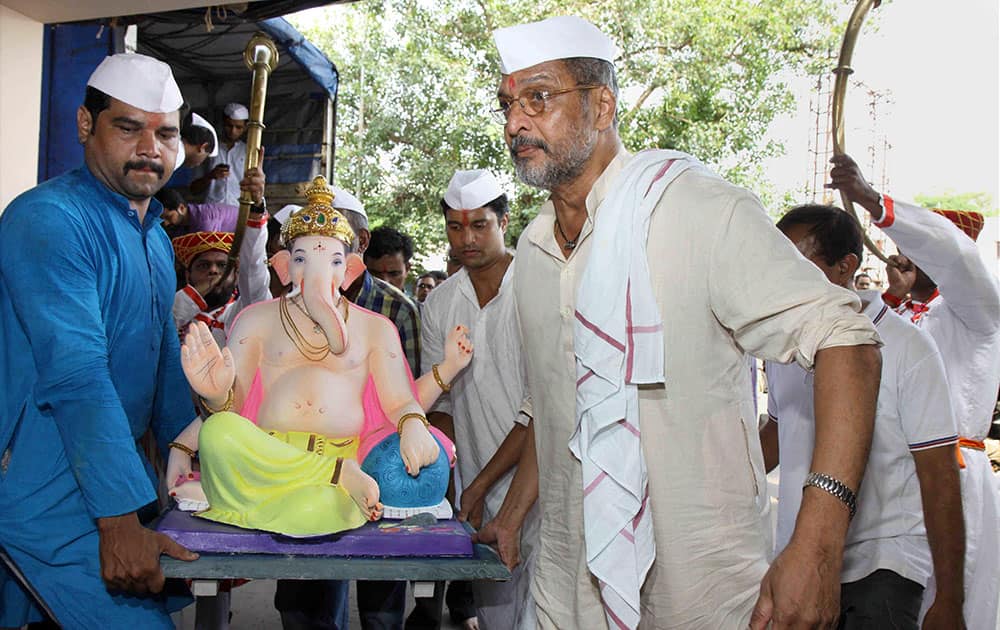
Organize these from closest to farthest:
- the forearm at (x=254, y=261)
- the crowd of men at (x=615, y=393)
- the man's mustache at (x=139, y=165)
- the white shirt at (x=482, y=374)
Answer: the crowd of men at (x=615, y=393) → the man's mustache at (x=139, y=165) → the white shirt at (x=482, y=374) → the forearm at (x=254, y=261)

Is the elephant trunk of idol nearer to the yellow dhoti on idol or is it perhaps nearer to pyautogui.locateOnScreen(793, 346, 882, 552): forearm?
the yellow dhoti on idol

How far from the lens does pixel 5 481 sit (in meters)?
2.50

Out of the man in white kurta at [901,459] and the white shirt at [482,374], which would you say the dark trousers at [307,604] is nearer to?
the white shirt at [482,374]

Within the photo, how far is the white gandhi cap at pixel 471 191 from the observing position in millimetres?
4148

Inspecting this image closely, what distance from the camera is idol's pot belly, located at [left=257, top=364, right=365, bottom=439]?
2842 mm

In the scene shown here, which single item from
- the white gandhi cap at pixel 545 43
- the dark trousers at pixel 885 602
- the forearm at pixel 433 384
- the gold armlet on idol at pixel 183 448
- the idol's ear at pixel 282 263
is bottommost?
the dark trousers at pixel 885 602

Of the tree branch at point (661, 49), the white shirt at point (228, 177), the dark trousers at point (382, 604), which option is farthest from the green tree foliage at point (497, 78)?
the dark trousers at point (382, 604)

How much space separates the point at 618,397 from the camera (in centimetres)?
201

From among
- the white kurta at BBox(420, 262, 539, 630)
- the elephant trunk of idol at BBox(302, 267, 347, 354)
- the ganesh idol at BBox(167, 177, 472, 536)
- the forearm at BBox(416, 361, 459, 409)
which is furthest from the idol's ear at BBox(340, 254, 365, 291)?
the white kurta at BBox(420, 262, 539, 630)

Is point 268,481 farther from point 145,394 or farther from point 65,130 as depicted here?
point 65,130

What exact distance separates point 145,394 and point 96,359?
15.6 inches

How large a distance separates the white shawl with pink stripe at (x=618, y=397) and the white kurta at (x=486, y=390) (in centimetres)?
160

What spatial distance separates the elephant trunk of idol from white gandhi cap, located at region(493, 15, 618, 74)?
3.34 ft

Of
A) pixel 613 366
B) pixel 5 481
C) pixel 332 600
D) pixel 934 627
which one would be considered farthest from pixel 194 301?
pixel 934 627
